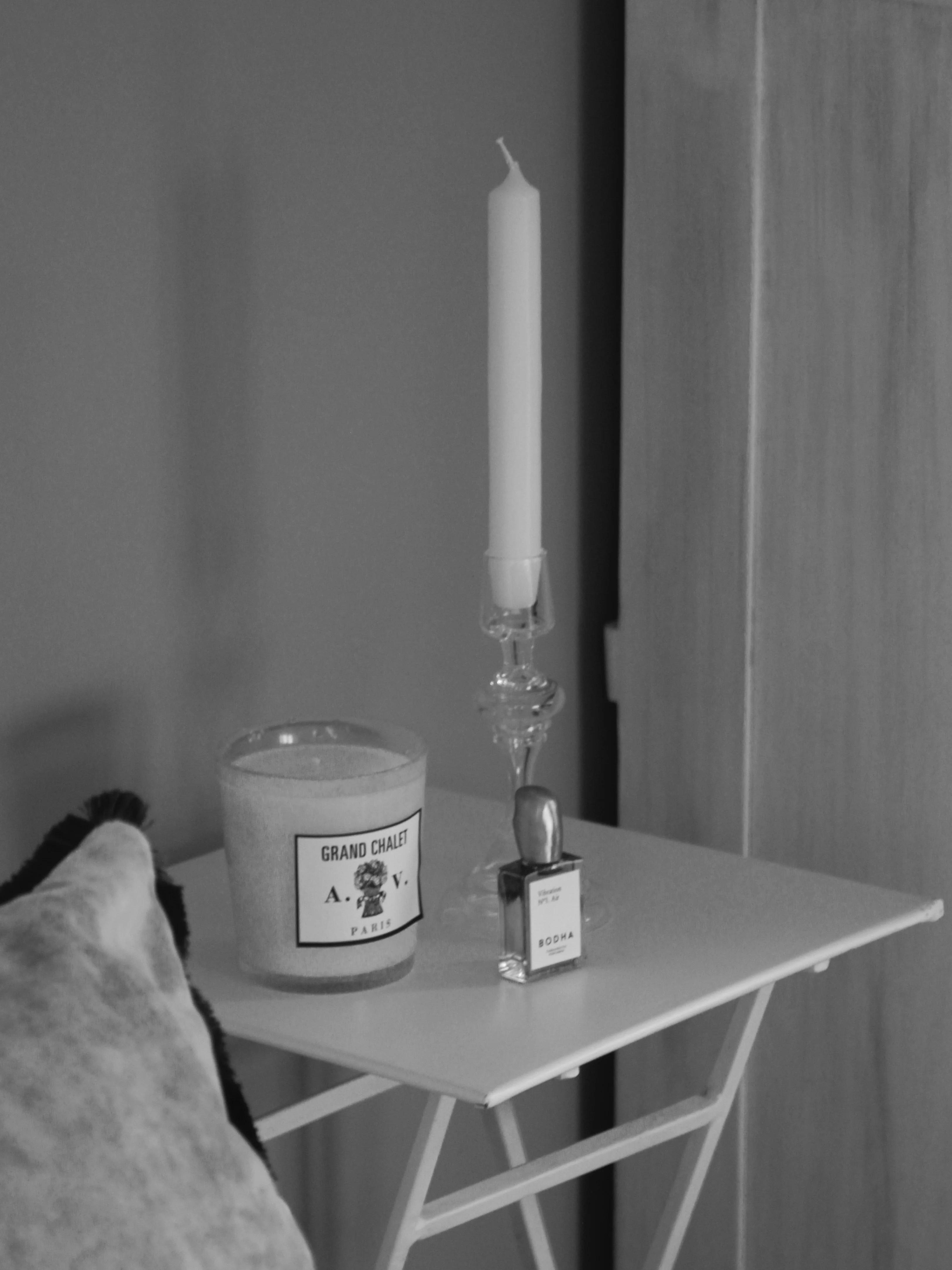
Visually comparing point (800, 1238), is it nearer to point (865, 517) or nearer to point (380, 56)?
point (865, 517)

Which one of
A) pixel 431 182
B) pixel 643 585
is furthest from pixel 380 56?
pixel 643 585

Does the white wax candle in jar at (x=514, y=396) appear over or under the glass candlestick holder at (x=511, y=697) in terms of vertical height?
over

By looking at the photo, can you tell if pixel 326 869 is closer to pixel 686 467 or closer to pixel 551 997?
pixel 551 997

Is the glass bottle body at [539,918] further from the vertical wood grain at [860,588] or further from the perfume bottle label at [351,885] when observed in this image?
the vertical wood grain at [860,588]

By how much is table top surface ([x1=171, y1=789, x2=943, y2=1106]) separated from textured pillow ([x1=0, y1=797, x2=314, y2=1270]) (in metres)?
0.15

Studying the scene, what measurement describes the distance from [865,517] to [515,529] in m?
0.36

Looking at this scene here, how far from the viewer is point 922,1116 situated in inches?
53.6

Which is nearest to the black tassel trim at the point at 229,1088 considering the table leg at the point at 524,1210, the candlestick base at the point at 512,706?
the candlestick base at the point at 512,706

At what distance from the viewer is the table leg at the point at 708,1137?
3.88 feet

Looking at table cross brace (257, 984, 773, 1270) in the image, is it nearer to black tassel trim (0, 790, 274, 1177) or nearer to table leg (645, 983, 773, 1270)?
table leg (645, 983, 773, 1270)

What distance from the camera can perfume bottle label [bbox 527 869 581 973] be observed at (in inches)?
39.0

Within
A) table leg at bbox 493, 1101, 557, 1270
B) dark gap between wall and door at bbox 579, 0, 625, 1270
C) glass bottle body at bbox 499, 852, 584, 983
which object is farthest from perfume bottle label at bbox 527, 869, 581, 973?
dark gap between wall and door at bbox 579, 0, 625, 1270

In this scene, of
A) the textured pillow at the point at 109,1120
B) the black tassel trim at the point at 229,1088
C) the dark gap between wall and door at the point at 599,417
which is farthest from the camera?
the dark gap between wall and door at the point at 599,417

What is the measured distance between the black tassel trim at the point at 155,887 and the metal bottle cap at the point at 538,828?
0.20 m
